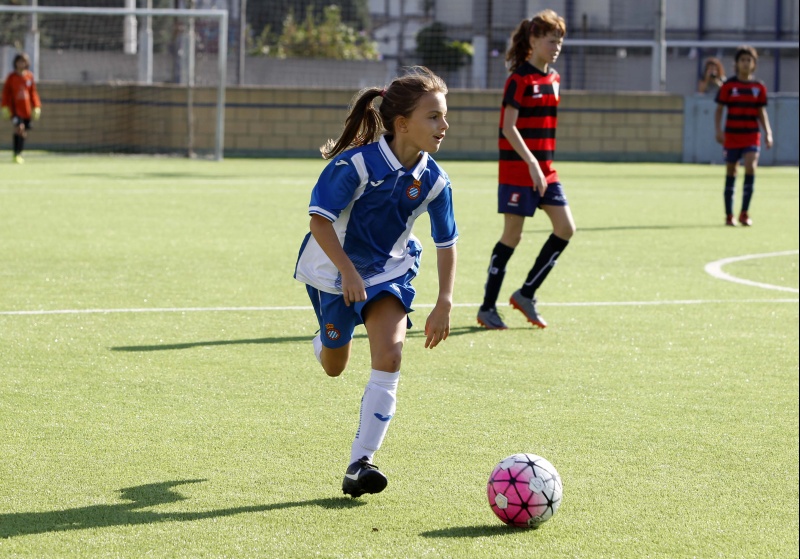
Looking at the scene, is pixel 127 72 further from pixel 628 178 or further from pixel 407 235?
pixel 407 235

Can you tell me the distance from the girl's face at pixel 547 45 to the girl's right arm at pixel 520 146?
1.24 ft

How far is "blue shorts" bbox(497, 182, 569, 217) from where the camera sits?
795 centimetres

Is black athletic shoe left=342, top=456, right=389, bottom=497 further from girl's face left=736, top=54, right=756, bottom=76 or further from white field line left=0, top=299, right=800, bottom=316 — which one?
girl's face left=736, top=54, right=756, bottom=76

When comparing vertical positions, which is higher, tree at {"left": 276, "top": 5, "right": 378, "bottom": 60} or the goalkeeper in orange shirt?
tree at {"left": 276, "top": 5, "right": 378, "bottom": 60}

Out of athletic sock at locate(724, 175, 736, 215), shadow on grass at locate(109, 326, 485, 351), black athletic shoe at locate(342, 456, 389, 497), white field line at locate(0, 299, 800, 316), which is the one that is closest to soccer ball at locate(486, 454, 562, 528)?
black athletic shoe at locate(342, 456, 389, 497)

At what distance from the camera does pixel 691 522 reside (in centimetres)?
406

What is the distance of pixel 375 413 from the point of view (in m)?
4.42

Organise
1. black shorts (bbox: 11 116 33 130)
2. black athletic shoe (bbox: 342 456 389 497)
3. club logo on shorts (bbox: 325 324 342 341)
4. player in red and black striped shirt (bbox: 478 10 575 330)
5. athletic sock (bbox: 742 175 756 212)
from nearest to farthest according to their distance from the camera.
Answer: black athletic shoe (bbox: 342 456 389 497) < club logo on shorts (bbox: 325 324 342 341) < player in red and black striped shirt (bbox: 478 10 575 330) < athletic sock (bbox: 742 175 756 212) < black shorts (bbox: 11 116 33 130)

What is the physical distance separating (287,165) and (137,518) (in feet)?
71.4

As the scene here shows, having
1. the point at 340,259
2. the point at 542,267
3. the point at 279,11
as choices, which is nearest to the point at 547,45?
the point at 542,267

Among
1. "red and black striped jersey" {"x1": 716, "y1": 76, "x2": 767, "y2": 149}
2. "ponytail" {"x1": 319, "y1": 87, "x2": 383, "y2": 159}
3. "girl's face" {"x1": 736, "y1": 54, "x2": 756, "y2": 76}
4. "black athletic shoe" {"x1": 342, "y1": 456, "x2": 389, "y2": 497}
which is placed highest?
"girl's face" {"x1": 736, "y1": 54, "x2": 756, "y2": 76}

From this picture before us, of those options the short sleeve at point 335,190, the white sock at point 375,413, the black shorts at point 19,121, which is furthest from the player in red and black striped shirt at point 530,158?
the black shorts at point 19,121

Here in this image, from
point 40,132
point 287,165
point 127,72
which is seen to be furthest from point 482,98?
point 127,72

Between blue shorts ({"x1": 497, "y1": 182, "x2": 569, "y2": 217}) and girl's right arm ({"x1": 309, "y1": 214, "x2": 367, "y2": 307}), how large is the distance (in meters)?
3.54
